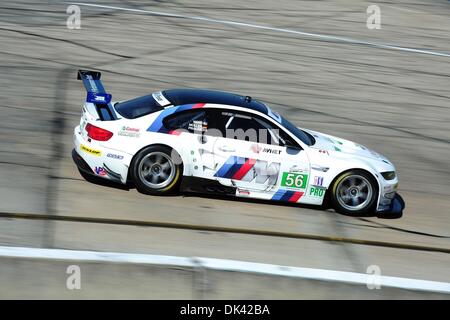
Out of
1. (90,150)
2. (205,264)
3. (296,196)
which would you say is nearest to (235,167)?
(296,196)

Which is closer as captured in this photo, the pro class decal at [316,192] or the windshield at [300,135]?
the pro class decal at [316,192]

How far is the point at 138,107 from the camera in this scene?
10.6 m

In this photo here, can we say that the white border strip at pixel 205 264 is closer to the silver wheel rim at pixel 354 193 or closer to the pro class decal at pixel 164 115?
the silver wheel rim at pixel 354 193

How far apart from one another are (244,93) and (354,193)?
219 inches

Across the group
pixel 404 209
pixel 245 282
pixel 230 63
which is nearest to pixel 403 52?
pixel 230 63

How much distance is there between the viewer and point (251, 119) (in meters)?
10.5

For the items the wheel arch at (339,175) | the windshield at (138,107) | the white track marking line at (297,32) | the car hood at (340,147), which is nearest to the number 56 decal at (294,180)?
the wheel arch at (339,175)

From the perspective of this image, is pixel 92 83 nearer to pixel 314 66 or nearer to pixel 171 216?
pixel 171 216

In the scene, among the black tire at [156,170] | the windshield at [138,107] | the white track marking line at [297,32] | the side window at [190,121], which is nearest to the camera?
the black tire at [156,170]

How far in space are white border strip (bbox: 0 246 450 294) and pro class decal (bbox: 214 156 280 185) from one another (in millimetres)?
2935

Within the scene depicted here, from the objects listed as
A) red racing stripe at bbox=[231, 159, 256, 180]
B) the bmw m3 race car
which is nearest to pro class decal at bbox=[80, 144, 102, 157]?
the bmw m3 race car

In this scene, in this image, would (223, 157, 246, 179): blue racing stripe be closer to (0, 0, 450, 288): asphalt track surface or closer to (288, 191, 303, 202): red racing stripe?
(0, 0, 450, 288): asphalt track surface

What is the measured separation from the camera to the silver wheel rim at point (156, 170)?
402 inches

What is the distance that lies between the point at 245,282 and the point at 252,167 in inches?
127
